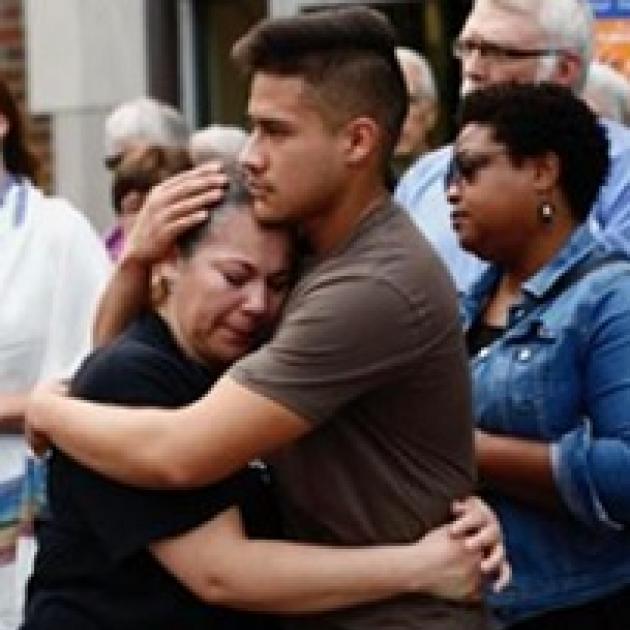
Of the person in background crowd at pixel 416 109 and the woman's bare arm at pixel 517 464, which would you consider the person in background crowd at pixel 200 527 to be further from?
the person in background crowd at pixel 416 109

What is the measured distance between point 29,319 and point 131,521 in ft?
6.58

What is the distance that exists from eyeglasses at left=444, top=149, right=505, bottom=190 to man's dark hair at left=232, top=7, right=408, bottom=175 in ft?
2.57

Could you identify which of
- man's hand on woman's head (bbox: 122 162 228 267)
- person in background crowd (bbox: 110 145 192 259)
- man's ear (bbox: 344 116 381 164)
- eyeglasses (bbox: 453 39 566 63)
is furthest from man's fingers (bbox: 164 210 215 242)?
person in background crowd (bbox: 110 145 192 259)

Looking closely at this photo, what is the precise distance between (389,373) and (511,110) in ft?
3.35

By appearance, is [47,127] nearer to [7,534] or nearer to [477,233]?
[7,534]

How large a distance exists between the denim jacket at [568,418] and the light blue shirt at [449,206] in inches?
12.2

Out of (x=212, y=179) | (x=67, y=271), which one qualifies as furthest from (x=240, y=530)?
(x=67, y=271)

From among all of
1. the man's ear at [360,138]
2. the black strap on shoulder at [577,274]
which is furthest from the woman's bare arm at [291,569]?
the black strap on shoulder at [577,274]

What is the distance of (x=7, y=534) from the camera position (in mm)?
5148

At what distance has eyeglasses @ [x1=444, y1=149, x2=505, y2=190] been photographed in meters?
3.92

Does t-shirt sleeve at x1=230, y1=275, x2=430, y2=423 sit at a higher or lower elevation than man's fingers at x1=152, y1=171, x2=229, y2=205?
lower

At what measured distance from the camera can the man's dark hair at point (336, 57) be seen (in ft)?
10.2

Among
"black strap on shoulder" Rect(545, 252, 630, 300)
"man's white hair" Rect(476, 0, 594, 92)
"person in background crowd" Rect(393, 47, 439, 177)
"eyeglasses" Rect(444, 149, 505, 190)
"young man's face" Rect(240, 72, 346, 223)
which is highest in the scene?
"young man's face" Rect(240, 72, 346, 223)

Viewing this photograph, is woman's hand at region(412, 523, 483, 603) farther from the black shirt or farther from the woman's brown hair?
the woman's brown hair
